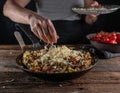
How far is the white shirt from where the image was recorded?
2.29m

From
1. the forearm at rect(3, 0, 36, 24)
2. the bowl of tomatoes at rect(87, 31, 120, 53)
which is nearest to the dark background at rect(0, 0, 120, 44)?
the forearm at rect(3, 0, 36, 24)

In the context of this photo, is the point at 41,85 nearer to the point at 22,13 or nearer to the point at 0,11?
the point at 22,13

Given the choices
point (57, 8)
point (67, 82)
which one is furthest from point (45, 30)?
point (57, 8)

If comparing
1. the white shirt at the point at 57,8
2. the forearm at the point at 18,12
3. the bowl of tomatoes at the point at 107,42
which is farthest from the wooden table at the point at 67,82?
the white shirt at the point at 57,8

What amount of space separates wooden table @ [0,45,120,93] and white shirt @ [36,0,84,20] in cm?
92

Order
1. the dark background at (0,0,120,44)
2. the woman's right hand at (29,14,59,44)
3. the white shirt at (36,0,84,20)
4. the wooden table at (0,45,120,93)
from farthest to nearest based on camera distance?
the dark background at (0,0,120,44) < the white shirt at (36,0,84,20) < the woman's right hand at (29,14,59,44) < the wooden table at (0,45,120,93)

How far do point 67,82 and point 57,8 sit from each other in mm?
1136

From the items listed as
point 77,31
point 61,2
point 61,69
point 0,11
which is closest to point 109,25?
point 77,31

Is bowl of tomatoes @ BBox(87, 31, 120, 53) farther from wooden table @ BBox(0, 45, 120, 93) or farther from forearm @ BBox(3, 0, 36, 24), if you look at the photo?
forearm @ BBox(3, 0, 36, 24)

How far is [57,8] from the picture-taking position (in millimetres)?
2312

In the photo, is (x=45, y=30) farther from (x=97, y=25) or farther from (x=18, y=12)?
(x=97, y=25)

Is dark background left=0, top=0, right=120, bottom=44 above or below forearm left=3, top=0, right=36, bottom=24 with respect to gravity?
below

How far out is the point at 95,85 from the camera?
4.12 feet

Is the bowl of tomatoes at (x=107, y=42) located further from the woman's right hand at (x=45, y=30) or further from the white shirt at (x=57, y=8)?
the white shirt at (x=57, y=8)
